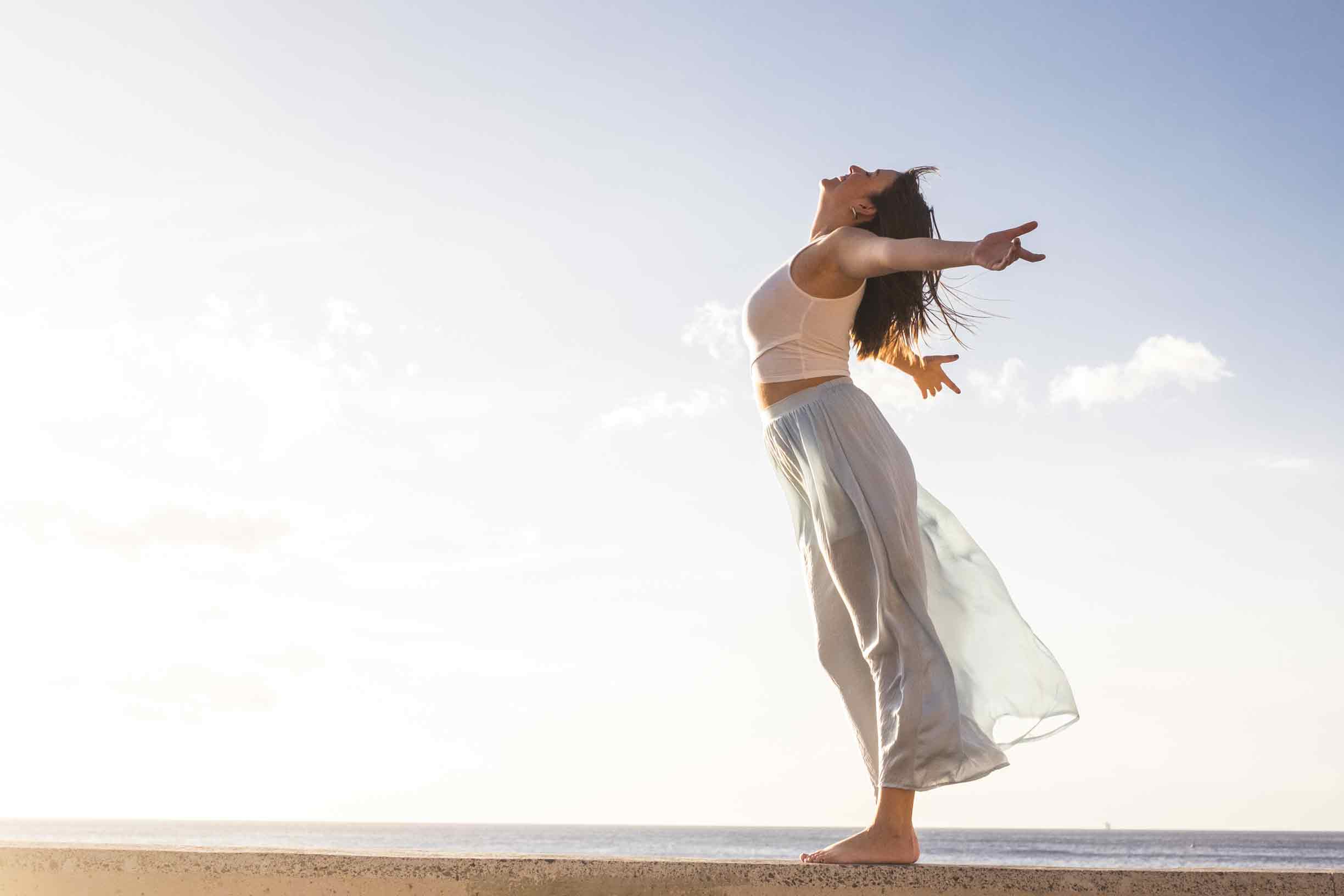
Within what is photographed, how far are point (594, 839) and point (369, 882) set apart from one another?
3336 inches

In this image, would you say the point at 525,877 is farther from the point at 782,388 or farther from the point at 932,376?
the point at 932,376

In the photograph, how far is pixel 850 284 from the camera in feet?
11.2

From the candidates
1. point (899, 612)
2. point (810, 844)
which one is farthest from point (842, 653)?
point (810, 844)

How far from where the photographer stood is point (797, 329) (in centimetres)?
343

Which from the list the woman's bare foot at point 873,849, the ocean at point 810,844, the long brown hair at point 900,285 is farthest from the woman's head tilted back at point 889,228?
the ocean at point 810,844

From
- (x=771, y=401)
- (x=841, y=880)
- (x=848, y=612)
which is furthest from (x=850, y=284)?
(x=841, y=880)

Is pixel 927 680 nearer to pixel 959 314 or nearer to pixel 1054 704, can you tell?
pixel 1054 704

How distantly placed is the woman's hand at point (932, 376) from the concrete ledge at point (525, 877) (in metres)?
1.85

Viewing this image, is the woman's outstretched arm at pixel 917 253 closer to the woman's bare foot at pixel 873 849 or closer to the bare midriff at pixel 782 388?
the bare midriff at pixel 782 388

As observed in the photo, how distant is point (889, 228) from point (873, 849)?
1890 millimetres

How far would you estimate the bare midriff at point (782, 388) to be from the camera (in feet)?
11.3

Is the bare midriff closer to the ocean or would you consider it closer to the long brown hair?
the long brown hair

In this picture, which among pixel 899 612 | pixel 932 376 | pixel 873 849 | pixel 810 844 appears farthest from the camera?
pixel 810 844

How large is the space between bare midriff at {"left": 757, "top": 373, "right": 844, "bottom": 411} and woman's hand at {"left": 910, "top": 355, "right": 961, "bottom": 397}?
64cm
